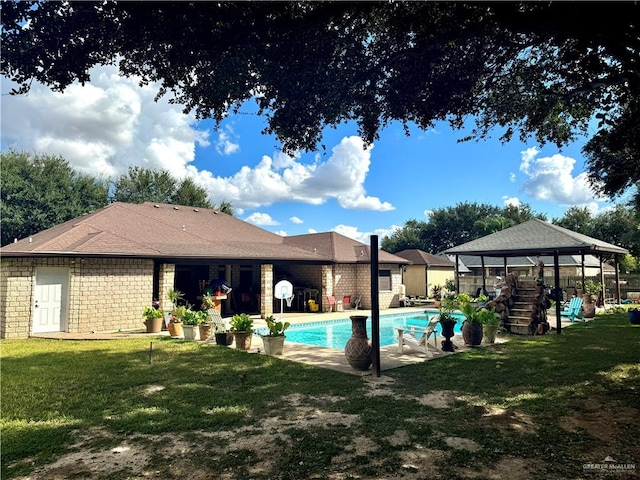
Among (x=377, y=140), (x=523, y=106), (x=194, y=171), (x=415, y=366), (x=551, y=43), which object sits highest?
(x=194, y=171)

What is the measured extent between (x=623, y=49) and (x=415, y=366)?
7044mm

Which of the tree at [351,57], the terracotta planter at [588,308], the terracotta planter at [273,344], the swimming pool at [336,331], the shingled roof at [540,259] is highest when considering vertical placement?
the tree at [351,57]

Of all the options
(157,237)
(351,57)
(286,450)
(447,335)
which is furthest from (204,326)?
(351,57)

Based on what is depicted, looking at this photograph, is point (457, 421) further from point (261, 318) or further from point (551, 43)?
point (261, 318)

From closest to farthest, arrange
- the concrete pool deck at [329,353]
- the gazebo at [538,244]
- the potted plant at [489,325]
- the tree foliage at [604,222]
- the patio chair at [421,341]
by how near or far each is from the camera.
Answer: the concrete pool deck at [329,353] < the patio chair at [421,341] < the potted plant at [489,325] < the gazebo at [538,244] < the tree foliage at [604,222]

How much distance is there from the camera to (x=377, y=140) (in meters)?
8.86

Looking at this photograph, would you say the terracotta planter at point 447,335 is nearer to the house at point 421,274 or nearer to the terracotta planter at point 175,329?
the terracotta planter at point 175,329

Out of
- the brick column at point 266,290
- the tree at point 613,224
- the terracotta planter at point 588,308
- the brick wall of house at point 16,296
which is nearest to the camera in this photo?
the brick wall of house at point 16,296

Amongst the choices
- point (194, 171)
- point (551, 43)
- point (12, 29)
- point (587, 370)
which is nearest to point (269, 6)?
point (12, 29)

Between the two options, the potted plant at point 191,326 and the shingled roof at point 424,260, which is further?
the shingled roof at point 424,260

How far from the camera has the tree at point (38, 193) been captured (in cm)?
3125

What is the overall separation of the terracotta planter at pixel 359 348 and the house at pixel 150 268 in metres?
10.0

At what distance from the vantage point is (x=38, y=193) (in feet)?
105

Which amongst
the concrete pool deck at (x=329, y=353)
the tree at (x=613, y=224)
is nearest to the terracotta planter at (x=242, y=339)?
the concrete pool deck at (x=329, y=353)
